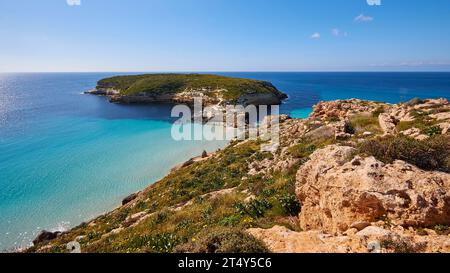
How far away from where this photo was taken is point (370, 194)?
7512 millimetres

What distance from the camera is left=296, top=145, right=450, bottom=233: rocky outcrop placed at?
6.93 m

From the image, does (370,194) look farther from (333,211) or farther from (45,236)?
(45,236)

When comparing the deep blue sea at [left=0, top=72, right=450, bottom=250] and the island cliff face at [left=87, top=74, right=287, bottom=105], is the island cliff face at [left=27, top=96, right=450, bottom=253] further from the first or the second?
the island cliff face at [left=87, top=74, right=287, bottom=105]

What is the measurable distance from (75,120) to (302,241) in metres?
65.6

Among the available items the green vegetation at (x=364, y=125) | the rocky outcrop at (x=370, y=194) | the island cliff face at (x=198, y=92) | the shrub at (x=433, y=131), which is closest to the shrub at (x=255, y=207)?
the rocky outcrop at (x=370, y=194)

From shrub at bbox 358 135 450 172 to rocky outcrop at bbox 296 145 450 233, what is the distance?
1.73ft

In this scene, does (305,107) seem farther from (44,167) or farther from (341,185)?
(341,185)

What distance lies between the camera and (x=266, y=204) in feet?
37.6

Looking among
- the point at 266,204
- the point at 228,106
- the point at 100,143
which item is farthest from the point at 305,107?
the point at 266,204

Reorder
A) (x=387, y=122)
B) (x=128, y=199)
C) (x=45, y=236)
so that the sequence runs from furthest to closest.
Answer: (x=128, y=199) < (x=387, y=122) < (x=45, y=236)

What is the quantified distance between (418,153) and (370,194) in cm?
276

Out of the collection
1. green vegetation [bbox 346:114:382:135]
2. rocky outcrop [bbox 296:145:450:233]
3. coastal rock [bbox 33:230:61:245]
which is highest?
green vegetation [bbox 346:114:382:135]

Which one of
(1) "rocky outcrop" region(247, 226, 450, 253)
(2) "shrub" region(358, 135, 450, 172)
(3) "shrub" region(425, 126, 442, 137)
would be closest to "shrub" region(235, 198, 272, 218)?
(1) "rocky outcrop" region(247, 226, 450, 253)

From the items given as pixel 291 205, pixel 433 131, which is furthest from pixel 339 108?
pixel 291 205
